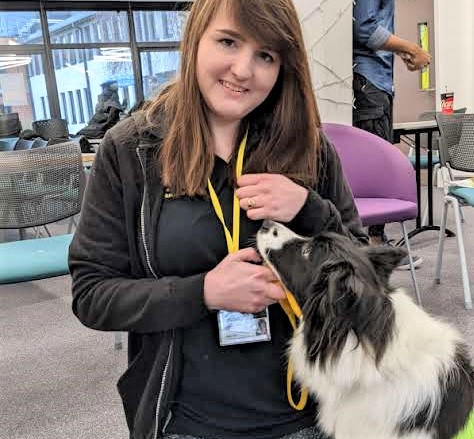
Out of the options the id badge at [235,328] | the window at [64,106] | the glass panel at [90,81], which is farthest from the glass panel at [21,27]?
the id badge at [235,328]

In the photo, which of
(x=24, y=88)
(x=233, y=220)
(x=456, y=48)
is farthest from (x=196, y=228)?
(x=24, y=88)

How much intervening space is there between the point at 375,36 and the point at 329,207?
2.53 meters

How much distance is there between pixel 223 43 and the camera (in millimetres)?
1139

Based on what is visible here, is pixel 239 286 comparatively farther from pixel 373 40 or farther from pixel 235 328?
pixel 373 40

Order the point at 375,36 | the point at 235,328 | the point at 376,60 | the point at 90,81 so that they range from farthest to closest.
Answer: the point at 90,81
the point at 376,60
the point at 375,36
the point at 235,328

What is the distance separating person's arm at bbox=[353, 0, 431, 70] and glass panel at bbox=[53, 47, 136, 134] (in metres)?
8.04

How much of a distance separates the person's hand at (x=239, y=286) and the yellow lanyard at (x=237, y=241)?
0.08 meters

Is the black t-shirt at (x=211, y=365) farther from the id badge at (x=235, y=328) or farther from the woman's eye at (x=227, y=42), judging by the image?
the woman's eye at (x=227, y=42)

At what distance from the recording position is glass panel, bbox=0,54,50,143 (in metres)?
10.5

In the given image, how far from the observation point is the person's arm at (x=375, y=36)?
11.2 feet

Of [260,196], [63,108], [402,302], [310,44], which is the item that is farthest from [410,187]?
[63,108]

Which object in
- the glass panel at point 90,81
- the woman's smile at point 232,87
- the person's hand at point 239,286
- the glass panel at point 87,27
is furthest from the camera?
the glass panel at point 90,81

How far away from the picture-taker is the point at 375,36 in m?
3.43

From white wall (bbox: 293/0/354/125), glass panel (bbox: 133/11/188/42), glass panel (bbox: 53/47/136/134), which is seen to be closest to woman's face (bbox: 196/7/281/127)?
white wall (bbox: 293/0/354/125)
